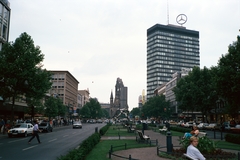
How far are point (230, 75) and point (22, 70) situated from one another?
2639 cm

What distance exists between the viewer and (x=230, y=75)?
29344mm

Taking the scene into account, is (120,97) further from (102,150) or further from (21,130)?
(102,150)

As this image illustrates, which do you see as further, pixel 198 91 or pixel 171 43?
pixel 171 43

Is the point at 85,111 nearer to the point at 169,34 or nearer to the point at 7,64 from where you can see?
the point at 169,34

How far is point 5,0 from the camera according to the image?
44688mm

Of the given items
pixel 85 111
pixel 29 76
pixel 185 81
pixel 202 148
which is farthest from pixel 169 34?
pixel 202 148

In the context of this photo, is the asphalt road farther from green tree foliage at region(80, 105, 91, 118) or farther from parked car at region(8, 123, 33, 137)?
green tree foliage at region(80, 105, 91, 118)

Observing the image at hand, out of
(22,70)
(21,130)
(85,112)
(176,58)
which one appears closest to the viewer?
(21,130)

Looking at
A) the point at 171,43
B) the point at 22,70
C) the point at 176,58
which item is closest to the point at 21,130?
the point at 22,70

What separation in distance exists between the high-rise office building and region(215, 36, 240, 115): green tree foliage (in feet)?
448

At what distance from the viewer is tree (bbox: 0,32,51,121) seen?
31.8m

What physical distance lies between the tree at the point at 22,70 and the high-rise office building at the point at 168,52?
455ft

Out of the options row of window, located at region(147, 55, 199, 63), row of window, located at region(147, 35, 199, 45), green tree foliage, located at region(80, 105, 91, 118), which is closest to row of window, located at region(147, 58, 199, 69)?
row of window, located at region(147, 55, 199, 63)

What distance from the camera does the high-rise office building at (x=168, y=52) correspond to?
553ft
